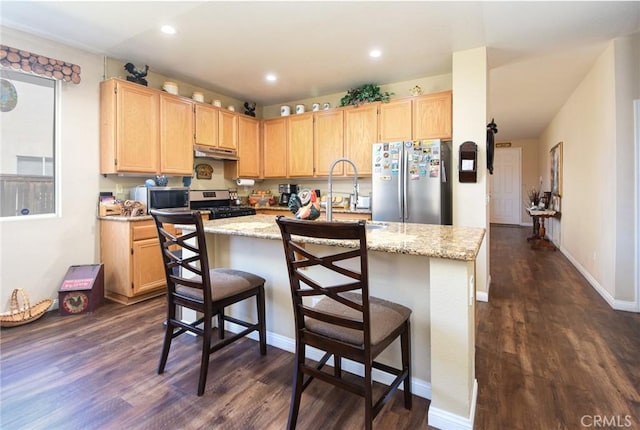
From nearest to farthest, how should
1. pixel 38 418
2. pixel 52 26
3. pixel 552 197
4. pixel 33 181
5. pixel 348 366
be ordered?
pixel 38 418
pixel 348 366
pixel 52 26
pixel 33 181
pixel 552 197

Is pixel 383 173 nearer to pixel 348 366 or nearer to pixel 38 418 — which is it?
pixel 348 366

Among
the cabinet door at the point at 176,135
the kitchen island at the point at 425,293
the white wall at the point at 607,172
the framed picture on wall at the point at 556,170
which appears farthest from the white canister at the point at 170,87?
the framed picture on wall at the point at 556,170

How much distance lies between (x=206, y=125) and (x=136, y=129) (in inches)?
38.3

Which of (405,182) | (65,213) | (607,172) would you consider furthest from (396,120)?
(65,213)

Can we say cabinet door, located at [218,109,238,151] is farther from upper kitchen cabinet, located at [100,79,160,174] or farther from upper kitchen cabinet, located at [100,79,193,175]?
Result: upper kitchen cabinet, located at [100,79,160,174]

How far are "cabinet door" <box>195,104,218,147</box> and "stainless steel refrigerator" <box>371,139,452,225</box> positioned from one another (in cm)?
228

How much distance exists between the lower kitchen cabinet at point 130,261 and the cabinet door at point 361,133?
267 cm

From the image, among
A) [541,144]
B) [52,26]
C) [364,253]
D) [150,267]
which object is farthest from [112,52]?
[541,144]

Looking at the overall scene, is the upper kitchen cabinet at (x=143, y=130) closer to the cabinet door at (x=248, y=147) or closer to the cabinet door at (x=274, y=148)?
the cabinet door at (x=248, y=147)

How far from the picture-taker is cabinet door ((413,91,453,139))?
3732mm

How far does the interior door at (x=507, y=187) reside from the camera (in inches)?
362

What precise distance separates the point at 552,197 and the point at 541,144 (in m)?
2.50

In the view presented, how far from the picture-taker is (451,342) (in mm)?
1479

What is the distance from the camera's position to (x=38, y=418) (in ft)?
5.30
